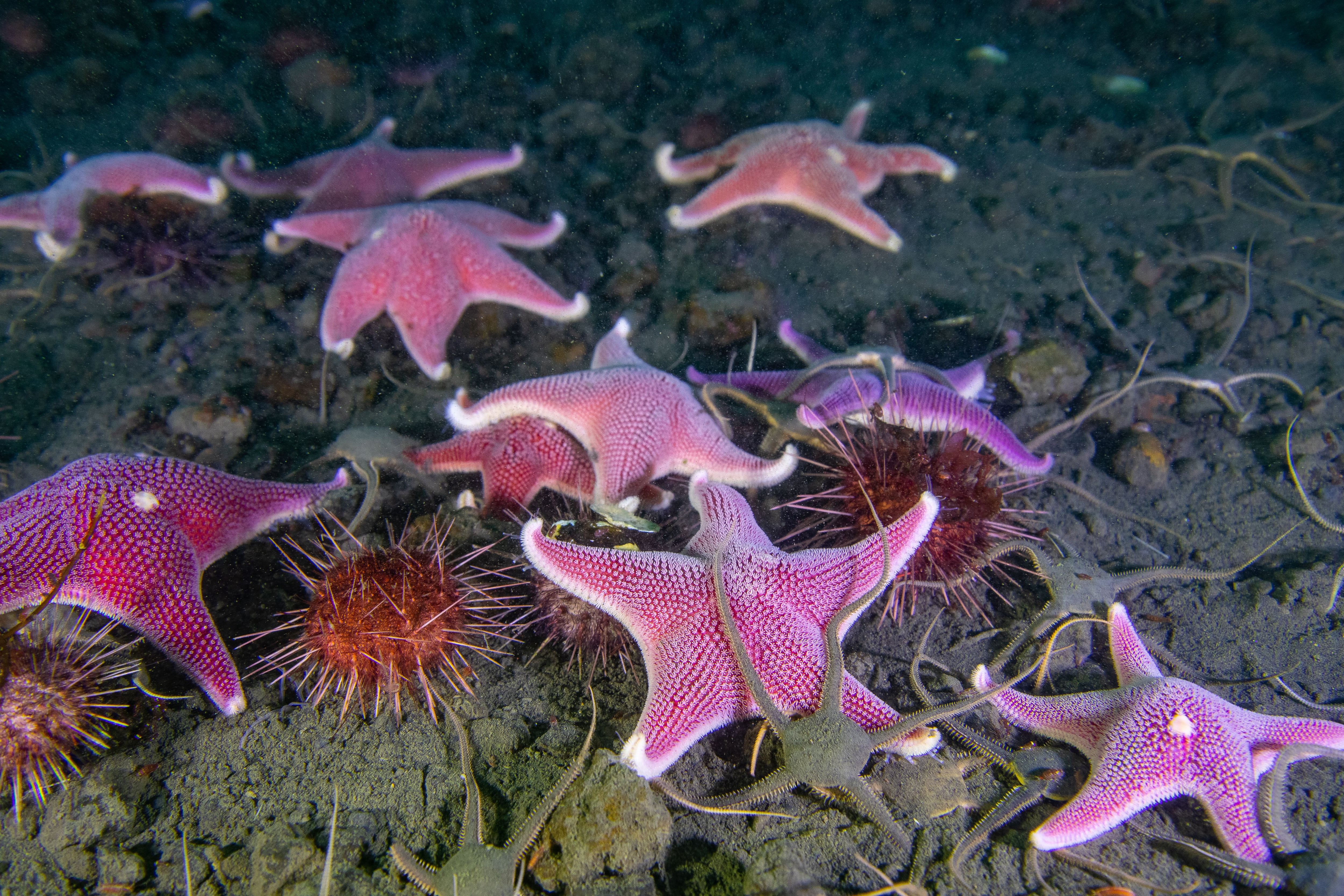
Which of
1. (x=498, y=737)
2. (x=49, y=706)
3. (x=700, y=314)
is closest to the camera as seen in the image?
(x=49, y=706)

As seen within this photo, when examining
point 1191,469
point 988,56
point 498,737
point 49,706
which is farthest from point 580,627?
point 988,56

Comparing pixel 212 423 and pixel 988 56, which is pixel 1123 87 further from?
pixel 212 423

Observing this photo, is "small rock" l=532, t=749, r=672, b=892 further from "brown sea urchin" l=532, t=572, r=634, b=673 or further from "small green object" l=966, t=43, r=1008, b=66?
"small green object" l=966, t=43, r=1008, b=66

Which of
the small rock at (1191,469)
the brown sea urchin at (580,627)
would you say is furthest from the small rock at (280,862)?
the small rock at (1191,469)

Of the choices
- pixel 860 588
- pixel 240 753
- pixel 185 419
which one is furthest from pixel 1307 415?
pixel 185 419

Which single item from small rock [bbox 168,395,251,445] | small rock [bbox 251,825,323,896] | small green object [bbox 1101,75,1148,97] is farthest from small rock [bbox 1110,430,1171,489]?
small rock [bbox 168,395,251,445]

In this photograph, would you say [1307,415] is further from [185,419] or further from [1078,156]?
[185,419]

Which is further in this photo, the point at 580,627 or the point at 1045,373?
the point at 1045,373
